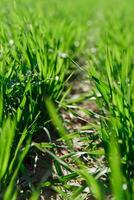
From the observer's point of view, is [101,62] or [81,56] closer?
[101,62]

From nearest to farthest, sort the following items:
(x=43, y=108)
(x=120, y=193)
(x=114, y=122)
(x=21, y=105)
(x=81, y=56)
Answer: (x=120, y=193), (x=114, y=122), (x=21, y=105), (x=43, y=108), (x=81, y=56)

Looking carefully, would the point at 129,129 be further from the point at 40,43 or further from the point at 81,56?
the point at 81,56

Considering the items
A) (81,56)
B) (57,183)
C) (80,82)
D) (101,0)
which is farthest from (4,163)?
(101,0)

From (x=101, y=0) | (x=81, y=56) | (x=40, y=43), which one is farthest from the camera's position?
(x=101, y=0)

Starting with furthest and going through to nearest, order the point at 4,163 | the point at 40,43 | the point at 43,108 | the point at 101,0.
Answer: the point at 101,0 < the point at 40,43 < the point at 43,108 < the point at 4,163

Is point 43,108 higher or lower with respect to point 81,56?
lower

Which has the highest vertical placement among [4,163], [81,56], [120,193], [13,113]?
[81,56]

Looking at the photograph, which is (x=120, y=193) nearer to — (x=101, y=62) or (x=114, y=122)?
(x=114, y=122)

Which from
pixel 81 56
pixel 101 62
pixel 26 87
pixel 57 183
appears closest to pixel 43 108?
pixel 26 87

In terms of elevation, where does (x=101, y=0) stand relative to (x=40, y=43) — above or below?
above
